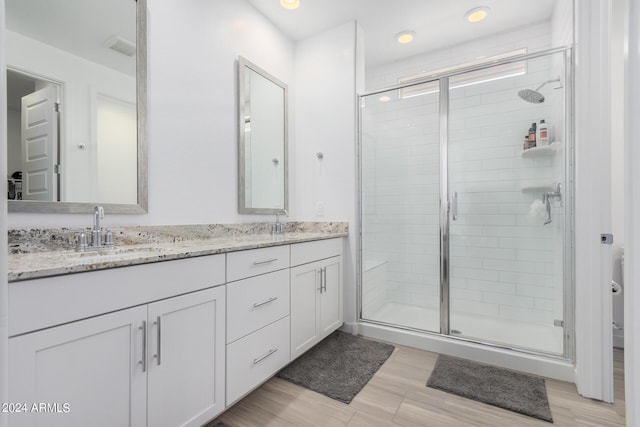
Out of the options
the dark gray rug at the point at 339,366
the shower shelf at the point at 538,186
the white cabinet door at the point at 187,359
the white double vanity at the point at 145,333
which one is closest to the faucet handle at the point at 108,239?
the white double vanity at the point at 145,333

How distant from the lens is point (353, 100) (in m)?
2.51

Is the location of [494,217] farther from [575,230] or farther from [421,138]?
[421,138]

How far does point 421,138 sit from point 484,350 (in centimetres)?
168

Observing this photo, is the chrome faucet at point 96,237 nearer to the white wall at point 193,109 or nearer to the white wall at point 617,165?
the white wall at point 193,109

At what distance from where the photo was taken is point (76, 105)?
1396 millimetres

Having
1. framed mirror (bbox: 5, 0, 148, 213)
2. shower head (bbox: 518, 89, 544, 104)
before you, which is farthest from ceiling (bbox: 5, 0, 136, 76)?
shower head (bbox: 518, 89, 544, 104)

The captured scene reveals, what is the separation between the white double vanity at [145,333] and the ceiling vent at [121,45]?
1.02m

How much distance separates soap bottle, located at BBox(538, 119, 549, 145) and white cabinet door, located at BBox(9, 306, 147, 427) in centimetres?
257

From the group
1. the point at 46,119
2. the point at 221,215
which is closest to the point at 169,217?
the point at 221,215

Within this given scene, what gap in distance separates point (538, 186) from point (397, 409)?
1.72 m

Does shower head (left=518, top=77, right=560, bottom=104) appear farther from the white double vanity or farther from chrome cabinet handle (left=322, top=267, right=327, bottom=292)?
the white double vanity

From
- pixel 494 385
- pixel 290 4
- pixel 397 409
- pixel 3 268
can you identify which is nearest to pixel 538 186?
pixel 494 385

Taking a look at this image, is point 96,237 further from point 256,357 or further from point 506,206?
point 506,206

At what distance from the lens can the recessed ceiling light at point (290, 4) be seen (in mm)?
2273
